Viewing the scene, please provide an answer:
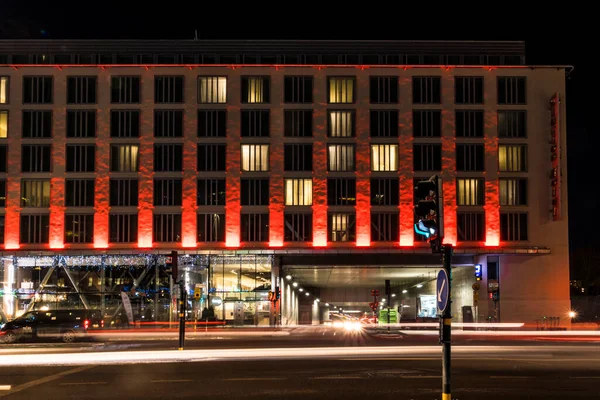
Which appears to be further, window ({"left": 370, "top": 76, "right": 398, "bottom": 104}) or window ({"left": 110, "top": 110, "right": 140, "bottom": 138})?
window ({"left": 370, "top": 76, "right": 398, "bottom": 104})

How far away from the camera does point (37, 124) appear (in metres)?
63.6

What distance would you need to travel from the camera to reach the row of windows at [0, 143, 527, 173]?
6344 centimetres

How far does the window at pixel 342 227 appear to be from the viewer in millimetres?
62781

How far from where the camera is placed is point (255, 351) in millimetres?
29062

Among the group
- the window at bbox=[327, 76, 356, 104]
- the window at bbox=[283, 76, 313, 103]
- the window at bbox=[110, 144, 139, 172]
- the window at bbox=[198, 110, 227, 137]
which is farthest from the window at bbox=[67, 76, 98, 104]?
the window at bbox=[327, 76, 356, 104]

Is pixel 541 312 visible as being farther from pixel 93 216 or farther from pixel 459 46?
pixel 93 216

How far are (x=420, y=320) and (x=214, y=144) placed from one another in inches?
901

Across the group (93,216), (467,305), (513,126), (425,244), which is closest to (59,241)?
(93,216)

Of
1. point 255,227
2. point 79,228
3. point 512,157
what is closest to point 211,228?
point 255,227

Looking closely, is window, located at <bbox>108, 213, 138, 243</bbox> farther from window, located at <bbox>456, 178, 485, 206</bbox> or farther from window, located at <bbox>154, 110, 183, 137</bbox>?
window, located at <bbox>456, 178, 485, 206</bbox>

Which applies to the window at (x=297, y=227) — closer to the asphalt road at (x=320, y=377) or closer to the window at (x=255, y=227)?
the window at (x=255, y=227)

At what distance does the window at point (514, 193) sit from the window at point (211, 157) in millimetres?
22461

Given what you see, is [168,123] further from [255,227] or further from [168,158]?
[255,227]

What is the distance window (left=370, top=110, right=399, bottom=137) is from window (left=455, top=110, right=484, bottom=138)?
5017 millimetres
